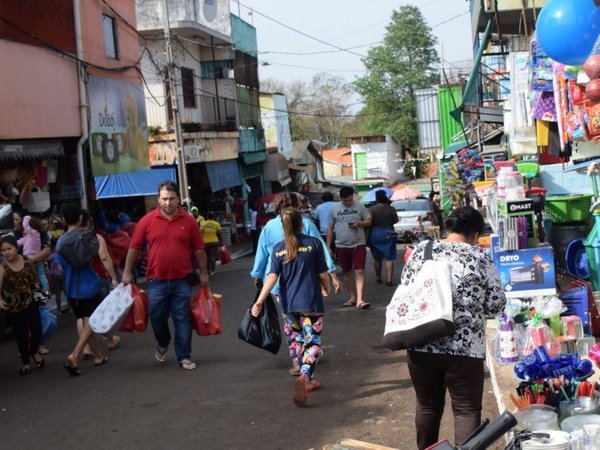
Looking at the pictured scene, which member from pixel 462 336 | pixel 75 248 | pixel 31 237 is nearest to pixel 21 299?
pixel 75 248

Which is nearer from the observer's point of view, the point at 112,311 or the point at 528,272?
the point at 528,272

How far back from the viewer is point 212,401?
24.3 feet

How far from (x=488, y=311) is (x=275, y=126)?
3981 cm

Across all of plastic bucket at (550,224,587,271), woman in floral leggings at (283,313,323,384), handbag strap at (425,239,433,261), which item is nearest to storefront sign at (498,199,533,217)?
plastic bucket at (550,224,587,271)

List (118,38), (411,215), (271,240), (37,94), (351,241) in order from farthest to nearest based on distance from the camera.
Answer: (411,215) < (118,38) < (37,94) < (351,241) < (271,240)

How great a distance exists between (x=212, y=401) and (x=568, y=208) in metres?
5.27

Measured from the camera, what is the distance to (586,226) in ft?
34.3

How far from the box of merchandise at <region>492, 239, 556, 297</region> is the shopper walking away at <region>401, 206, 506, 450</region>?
3.49 metres

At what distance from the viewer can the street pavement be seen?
6414 mm

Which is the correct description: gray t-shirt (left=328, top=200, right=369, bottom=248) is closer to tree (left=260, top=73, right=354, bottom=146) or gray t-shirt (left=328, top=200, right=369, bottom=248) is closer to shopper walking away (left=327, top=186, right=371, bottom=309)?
shopper walking away (left=327, top=186, right=371, bottom=309)

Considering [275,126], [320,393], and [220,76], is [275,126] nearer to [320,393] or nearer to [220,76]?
[220,76]

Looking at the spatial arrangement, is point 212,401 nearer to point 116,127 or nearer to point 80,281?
point 80,281

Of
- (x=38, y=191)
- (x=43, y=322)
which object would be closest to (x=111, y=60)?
(x=38, y=191)

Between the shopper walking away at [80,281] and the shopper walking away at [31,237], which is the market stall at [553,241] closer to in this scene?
the shopper walking away at [80,281]
